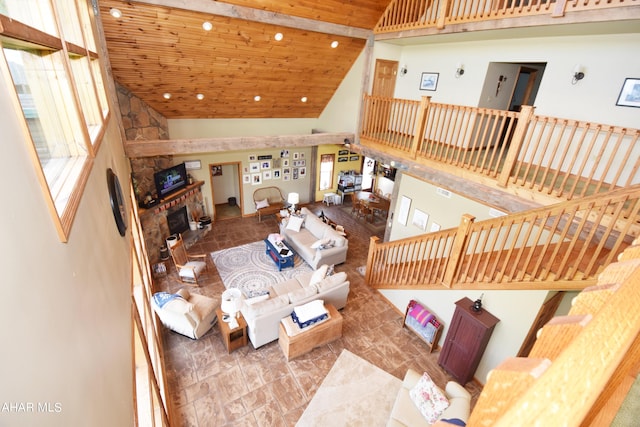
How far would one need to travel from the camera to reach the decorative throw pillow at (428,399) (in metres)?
3.77

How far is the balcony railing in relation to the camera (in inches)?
149

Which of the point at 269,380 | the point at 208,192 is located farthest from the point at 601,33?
the point at 208,192

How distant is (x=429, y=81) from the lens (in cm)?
696

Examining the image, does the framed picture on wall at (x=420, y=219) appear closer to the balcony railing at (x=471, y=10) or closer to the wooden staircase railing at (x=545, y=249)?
the wooden staircase railing at (x=545, y=249)

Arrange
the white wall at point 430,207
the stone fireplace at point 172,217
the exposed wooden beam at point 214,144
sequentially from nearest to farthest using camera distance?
the white wall at point 430,207
the exposed wooden beam at point 214,144
the stone fireplace at point 172,217

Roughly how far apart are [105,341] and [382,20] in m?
7.05

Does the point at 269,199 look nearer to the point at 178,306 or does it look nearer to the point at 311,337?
the point at 178,306

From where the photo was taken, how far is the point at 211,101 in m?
7.37

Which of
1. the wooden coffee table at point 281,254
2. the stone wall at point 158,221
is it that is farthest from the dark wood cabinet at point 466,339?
the stone wall at point 158,221

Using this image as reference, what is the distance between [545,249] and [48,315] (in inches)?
166

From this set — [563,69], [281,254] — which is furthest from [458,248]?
[281,254]

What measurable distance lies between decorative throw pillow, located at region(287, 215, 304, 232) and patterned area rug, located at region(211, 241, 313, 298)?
0.83 m

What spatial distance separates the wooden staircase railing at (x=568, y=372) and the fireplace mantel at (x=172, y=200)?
7.38 meters

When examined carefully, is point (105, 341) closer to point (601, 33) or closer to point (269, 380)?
point (269, 380)
